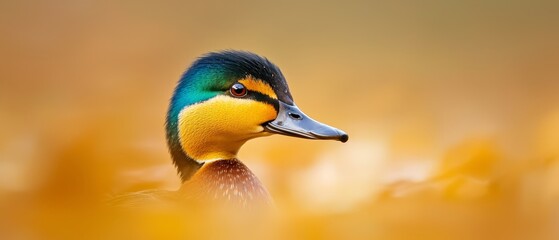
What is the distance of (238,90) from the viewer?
5.65 ft

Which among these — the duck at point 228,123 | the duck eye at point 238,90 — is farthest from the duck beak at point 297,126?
the duck eye at point 238,90

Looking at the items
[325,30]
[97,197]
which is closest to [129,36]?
[97,197]

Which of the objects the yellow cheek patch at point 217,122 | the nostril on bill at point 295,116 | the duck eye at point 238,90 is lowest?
the yellow cheek patch at point 217,122

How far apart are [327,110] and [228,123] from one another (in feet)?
1.28

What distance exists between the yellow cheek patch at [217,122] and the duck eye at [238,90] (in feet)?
0.05

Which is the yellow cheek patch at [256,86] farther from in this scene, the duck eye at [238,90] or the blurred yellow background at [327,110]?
the blurred yellow background at [327,110]

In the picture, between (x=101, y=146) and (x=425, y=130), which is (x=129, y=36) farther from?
(x=425, y=130)

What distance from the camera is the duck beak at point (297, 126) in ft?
5.58

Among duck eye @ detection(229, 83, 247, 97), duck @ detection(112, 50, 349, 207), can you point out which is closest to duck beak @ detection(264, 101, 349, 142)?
duck @ detection(112, 50, 349, 207)

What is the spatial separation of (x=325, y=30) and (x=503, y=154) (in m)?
0.73

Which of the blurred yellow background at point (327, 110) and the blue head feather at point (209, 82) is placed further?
the blurred yellow background at point (327, 110)

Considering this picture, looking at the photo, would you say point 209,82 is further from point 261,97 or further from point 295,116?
point 295,116

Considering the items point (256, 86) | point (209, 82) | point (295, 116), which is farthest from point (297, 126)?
point (209, 82)

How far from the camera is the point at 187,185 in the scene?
175 centimetres
